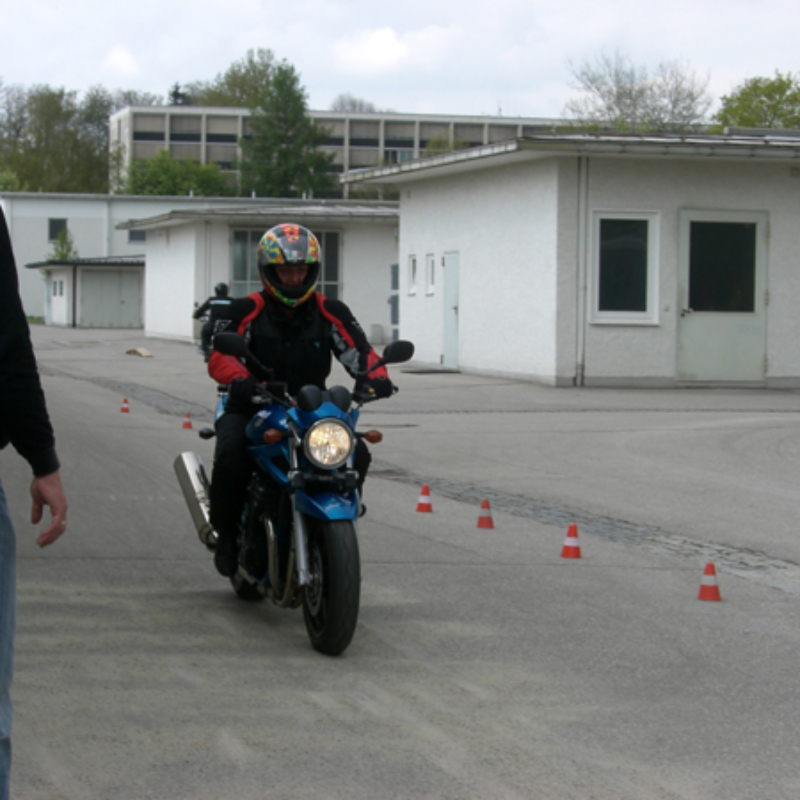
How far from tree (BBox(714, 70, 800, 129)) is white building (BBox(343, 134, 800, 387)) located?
1690 inches

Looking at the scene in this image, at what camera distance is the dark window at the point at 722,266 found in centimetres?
2230

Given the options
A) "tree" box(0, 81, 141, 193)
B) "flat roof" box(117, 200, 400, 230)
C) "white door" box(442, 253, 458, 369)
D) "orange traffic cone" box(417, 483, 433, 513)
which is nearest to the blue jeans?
"orange traffic cone" box(417, 483, 433, 513)

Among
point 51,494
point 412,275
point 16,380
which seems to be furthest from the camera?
point 412,275

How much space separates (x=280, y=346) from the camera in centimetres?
619

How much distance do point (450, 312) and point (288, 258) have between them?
2025 cm

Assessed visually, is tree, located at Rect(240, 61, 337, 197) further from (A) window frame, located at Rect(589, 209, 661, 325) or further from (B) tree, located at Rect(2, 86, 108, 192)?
(A) window frame, located at Rect(589, 209, 661, 325)

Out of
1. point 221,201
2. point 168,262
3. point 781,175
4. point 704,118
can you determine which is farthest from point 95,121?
point 781,175

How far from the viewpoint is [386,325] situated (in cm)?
4150

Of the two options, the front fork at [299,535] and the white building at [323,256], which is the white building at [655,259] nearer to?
the front fork at [299,535]

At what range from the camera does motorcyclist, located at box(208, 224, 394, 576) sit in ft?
19.7

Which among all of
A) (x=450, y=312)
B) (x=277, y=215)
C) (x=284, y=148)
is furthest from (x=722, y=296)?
(x=284, y=148)

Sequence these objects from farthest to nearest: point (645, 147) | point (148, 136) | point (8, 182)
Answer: point (148, 136) < point (8, 182) < point (645, 147)

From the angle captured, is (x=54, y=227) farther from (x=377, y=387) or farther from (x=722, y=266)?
(x=377, y=387)

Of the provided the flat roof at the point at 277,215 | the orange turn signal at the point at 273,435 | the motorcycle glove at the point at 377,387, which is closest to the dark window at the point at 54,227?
the flat roof at the point at 277,215
